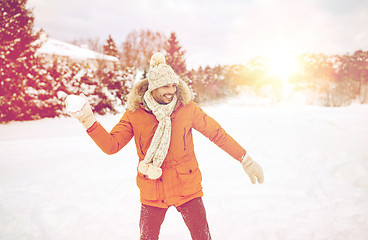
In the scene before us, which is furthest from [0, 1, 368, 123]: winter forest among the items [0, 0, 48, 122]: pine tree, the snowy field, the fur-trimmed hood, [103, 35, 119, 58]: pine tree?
[103, 35, 119, 58]: pine tree

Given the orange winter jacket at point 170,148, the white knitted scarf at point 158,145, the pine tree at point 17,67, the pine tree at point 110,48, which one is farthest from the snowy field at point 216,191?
the pine tree at point 110,48

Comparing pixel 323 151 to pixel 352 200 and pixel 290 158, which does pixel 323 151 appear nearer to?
pixel 290 158

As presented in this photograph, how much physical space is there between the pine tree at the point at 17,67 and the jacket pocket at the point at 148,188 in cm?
971

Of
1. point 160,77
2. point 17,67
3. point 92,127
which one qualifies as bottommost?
point 92,127

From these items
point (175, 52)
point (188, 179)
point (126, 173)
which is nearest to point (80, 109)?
point (188, 179)

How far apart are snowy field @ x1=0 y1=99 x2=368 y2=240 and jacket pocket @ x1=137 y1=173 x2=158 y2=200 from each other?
1112mm

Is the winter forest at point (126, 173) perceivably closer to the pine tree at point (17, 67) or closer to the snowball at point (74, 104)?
the pine tree at point (17, 67)

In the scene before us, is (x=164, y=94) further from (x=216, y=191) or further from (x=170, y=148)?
(x=216, y=191)

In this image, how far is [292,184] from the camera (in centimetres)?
380

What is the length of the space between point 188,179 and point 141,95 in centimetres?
85

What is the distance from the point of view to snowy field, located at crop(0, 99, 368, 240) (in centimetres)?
270

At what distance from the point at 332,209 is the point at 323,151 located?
7.07 feet

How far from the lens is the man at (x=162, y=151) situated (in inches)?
70.0

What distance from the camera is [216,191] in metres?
3.68
